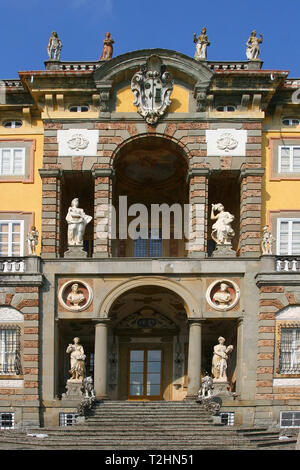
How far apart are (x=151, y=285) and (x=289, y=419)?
→ 7.60 meters

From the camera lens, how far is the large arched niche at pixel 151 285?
33.6 meters

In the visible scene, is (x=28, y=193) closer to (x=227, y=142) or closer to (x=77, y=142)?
(x=77, y=142)

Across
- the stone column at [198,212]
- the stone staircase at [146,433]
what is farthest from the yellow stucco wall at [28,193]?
the stone staircase at [146,433]

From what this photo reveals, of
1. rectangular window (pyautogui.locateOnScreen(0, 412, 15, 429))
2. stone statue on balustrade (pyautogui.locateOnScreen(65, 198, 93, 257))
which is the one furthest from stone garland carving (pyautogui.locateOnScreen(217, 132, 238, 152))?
rectangular window (pyautogui.locateOnScreen(0, 412, 15, 429))

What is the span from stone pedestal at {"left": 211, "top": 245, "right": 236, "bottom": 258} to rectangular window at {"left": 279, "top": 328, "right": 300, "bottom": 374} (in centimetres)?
370

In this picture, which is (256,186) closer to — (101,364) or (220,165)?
(220,165)

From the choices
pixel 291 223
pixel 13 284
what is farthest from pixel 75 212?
pixel 291 223

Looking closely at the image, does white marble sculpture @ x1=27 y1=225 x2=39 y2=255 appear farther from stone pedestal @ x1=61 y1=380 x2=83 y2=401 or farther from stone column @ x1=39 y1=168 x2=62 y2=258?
stone pedestal @ x1=61 y1=380 x2=83 y2=401

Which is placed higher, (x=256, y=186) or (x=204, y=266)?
(x=256, y=186)

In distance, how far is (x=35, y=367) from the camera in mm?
32938

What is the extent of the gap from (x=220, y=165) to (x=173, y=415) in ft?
35.1

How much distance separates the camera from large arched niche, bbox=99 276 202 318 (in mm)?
33594

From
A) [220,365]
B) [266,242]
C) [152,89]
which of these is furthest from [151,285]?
[152,89]

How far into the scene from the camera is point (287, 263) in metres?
33.5
